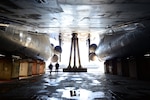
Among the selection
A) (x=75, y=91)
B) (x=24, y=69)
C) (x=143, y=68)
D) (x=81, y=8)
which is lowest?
(x=75, y=91)

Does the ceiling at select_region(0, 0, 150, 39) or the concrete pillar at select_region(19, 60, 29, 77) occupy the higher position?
the ceiling at select_region(0, 0, 150, 39)

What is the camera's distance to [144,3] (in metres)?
4.42

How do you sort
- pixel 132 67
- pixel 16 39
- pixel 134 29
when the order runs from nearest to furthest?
1. pixel 134 29
2. pixel 16 39
3. pixel 132 67

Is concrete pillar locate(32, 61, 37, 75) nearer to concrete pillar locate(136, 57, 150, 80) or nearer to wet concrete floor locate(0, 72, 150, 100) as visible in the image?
wet concrete floor locate(0, 72, 150, 100)

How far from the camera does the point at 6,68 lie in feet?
34.0

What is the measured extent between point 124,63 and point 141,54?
3.08 meters

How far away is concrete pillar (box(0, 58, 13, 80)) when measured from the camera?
1023cm

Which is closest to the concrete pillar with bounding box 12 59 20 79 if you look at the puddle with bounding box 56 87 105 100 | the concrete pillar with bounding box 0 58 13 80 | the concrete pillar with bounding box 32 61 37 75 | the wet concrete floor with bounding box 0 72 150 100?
the concrete pillar with bounding box 0 58 13 80

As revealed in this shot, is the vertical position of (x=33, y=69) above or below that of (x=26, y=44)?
→ below

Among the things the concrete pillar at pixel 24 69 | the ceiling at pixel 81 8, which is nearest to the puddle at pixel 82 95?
the ceiling at pixel 81 8

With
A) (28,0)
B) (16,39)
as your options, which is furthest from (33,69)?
(28,0)

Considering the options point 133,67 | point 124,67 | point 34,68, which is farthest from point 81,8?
point 34,68

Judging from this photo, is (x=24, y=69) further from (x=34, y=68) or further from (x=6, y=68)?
(x=6, y=68)

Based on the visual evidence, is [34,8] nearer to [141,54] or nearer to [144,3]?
[144,3]
